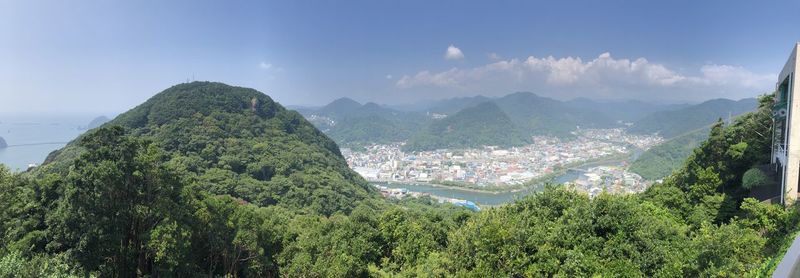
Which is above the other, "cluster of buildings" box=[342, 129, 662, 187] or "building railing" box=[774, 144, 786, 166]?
"building railing" box=[774, 144, 786, 166]

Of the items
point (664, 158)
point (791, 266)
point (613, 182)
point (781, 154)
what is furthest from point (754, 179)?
point (664, 158)

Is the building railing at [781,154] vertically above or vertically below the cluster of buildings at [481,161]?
above

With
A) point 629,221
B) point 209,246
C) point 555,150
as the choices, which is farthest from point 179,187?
point 555,150

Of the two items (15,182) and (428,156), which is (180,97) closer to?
(15,182)

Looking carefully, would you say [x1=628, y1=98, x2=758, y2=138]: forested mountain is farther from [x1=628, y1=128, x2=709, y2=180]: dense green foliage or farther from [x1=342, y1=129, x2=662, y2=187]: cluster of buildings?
[x1=628, y1=128, x2=709, y2=180]: dense green foliage

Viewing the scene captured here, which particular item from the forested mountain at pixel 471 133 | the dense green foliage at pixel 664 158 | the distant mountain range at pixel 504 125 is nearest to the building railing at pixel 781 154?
the dense green foliage at pixel 664 158

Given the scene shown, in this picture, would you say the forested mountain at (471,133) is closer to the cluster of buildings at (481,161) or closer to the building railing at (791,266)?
the cluster of buildings at (481,161)

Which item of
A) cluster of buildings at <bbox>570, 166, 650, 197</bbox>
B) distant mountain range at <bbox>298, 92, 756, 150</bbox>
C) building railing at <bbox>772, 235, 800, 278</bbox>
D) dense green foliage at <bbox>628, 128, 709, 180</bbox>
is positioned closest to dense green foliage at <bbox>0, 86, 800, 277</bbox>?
building railing at <bbox>772, 235, 800, 278</bbox>
